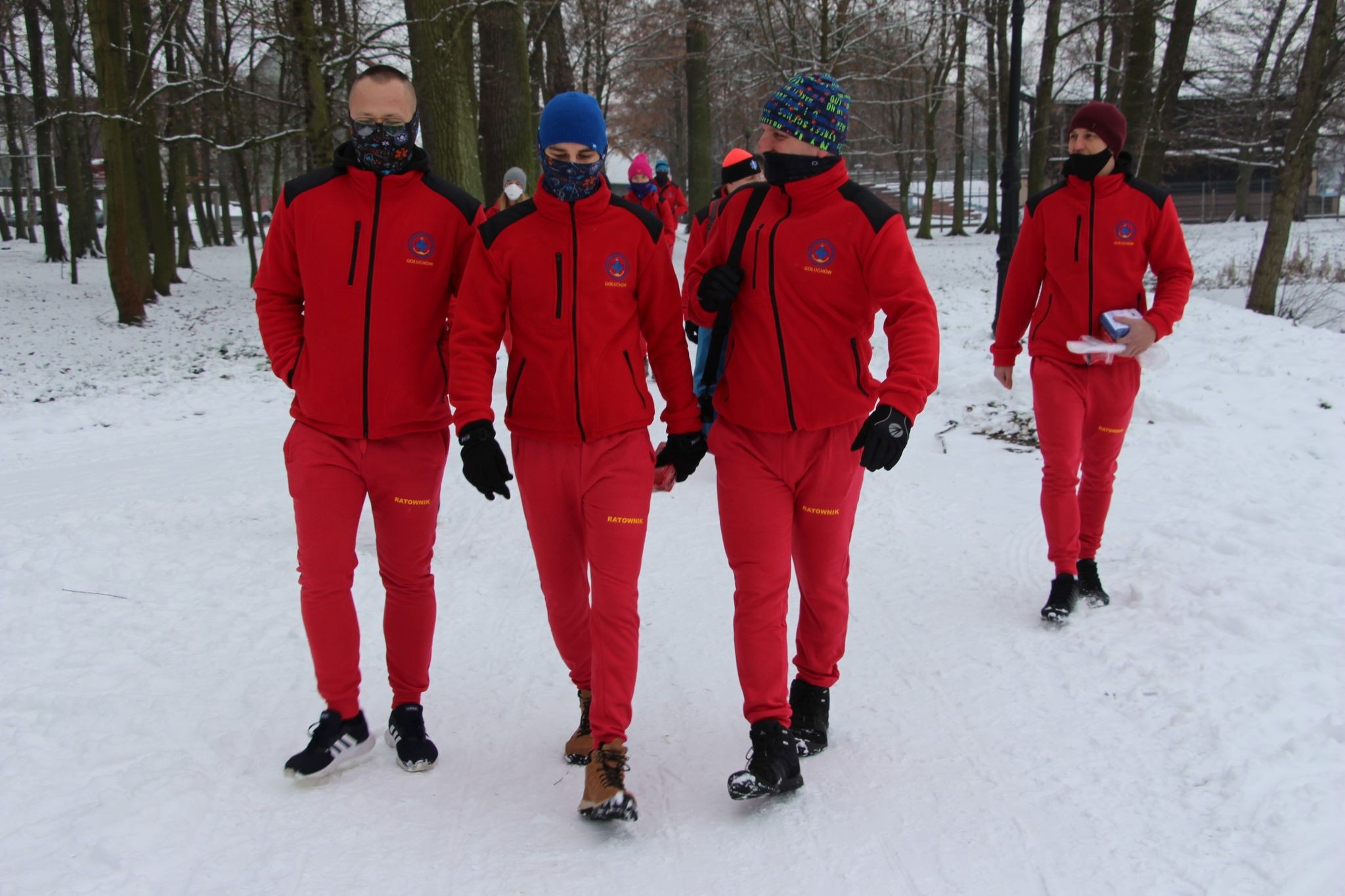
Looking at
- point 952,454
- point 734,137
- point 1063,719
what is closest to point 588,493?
point 1063,719

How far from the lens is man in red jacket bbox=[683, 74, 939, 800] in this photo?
3.11 metres

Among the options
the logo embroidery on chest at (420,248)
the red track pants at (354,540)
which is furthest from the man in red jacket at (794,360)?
the red track pants at (354,540)

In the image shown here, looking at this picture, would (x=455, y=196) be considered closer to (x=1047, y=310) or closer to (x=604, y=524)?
(x=604, y=524)

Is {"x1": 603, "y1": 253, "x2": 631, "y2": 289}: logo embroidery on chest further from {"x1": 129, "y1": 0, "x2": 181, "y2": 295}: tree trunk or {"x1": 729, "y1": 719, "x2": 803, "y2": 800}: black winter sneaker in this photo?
{"x1": 129, "y1": 0, "x2": 181, "y2": 295}: tree trunk

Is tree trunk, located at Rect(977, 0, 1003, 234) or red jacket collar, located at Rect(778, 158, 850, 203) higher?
tree trunk, located at Rect(977, 0, 1003, 234)

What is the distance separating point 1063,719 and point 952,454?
4188mm

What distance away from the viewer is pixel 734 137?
122ft

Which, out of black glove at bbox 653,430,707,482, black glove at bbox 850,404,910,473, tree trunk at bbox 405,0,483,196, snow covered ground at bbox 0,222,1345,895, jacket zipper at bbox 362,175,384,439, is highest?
tree trunk at bbox 405,0,483,196

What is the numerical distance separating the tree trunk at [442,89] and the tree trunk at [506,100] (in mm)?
1960

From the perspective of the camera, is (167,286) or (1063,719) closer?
(1063,719)

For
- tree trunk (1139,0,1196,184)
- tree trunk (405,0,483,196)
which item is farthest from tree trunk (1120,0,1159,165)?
tree trunk (405,0,483,196)

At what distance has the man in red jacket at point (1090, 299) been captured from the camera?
4.56 meters

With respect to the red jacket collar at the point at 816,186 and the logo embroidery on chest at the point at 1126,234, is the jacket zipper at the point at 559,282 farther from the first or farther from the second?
the logo embroidery on chest at the point at 1126,234

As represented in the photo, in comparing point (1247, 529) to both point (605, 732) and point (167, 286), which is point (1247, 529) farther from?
point (167, 286)
